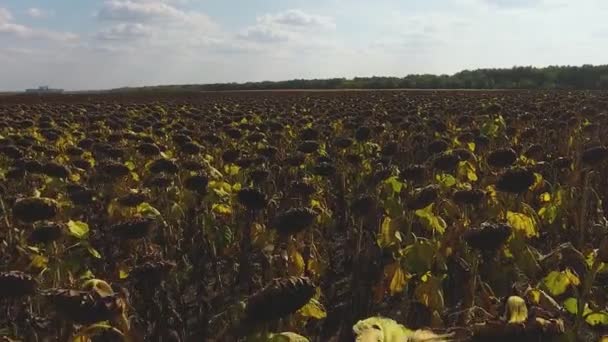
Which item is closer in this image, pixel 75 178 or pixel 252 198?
pixel 252 198

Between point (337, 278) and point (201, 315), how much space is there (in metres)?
1.63

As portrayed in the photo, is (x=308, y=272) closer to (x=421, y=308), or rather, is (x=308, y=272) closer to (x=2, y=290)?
(x=421, y=308)

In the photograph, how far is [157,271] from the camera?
2.98 meters

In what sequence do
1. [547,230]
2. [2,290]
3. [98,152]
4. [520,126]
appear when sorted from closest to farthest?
1. [2,290]
2. [547,230]
3. [98,152]
4. [520,126]

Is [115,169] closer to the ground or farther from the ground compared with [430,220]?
farther from the ground

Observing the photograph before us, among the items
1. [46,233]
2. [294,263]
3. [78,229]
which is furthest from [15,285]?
[294,263]

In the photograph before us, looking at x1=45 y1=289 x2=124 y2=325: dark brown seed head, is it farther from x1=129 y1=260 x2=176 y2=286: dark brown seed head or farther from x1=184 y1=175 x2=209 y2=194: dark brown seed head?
x1=184 y1=175 x2=209 y2=194: dark brown seed head

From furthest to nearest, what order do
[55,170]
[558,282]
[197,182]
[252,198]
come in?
1. [55,170]
2. [197,182]
3. [252,198]
4. [558,282]

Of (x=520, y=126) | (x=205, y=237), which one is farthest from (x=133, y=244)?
(x=520, y=126)

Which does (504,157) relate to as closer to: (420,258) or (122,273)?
(420,258)

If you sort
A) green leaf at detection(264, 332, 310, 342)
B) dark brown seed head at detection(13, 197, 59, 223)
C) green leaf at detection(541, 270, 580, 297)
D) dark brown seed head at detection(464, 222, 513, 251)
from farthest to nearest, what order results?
dark brown seed head at detection(13, 197, 59, 223) < dark brown seed head at detection(464, 222, 513, 251) < green leaf at detection(541, 270, 580, 297) < green leaf at detection(264, 332, 310, 342)

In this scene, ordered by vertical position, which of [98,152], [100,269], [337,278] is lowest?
[337,278]

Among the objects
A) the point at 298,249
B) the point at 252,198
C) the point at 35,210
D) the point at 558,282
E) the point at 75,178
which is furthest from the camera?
the point at 75,178

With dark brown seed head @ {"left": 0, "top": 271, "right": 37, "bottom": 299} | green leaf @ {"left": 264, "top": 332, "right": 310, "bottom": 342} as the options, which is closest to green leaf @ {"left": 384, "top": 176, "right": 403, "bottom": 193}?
dark brown seed head @ {"left": 0, "top": 271, "right": 37, "bottom": 299}
